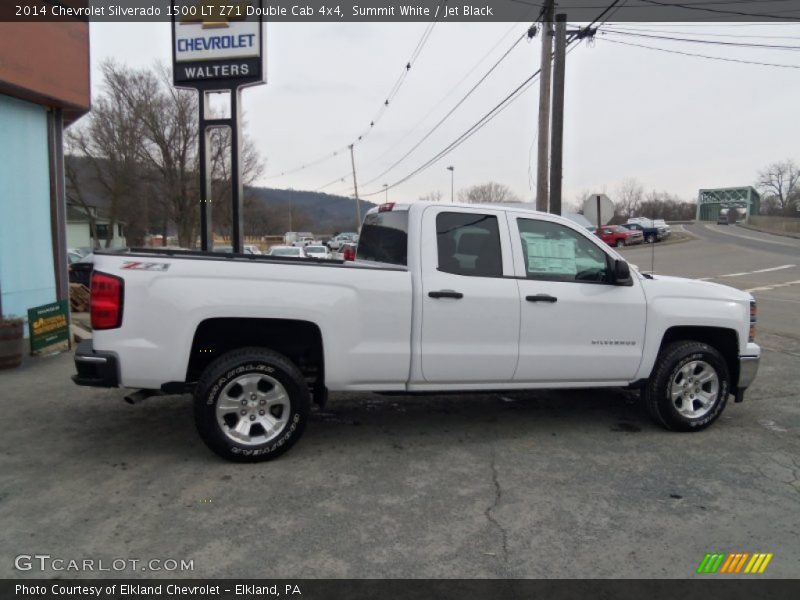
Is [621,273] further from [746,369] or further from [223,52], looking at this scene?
[223,52]

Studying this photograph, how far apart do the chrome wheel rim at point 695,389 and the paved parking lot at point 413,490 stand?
0.23 meters

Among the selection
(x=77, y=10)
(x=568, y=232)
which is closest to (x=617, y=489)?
(x=568, y=232)

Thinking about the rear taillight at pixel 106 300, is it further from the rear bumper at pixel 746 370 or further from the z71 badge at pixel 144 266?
the rear bumper at pixel 746 370

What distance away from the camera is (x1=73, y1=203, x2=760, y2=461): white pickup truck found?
4160 millimetres

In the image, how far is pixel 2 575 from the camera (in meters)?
2.99

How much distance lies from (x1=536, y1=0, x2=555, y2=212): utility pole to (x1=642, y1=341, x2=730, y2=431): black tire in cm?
908

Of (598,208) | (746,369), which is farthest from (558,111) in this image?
(746,369)

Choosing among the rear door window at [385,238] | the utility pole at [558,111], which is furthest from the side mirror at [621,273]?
the utility pole at [558,111]

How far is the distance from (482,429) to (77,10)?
29.0 feet

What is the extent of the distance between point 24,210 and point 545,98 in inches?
419

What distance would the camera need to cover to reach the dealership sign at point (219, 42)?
28.6 feet

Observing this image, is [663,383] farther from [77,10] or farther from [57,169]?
[77,10]

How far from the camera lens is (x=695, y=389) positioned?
5.27m

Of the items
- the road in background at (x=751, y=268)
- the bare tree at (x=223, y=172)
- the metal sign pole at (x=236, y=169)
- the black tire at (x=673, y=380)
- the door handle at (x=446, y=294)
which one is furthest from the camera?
the bare tree at (x=223, y=172)
